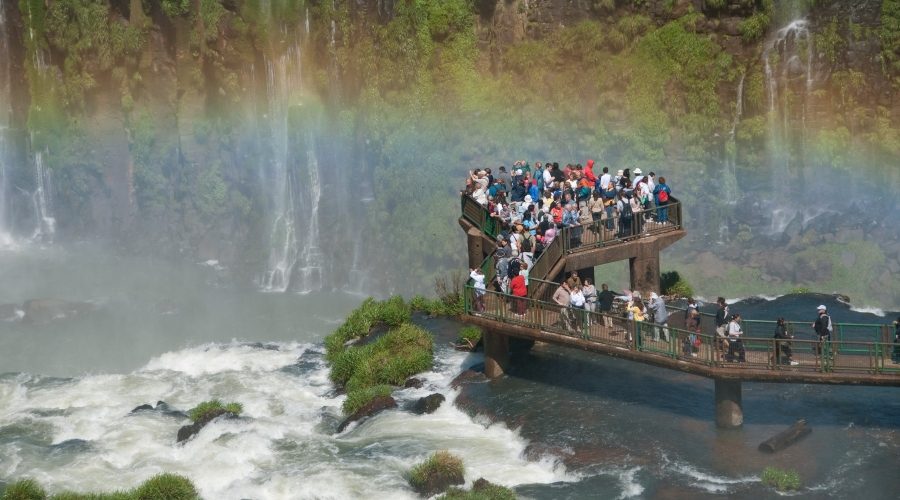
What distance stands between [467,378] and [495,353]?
1.29 metres

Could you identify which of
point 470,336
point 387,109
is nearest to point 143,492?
point 470,336

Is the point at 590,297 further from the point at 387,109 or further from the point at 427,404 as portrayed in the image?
the point at 387,109

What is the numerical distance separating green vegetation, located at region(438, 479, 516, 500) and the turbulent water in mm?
872

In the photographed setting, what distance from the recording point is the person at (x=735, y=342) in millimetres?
35219

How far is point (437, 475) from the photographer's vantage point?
112 ft

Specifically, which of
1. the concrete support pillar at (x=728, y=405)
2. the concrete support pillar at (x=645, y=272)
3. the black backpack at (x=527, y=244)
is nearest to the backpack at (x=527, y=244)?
the black backpack at (x=527, y=244)

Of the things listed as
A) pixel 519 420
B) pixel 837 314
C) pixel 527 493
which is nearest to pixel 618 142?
pixel 837 314

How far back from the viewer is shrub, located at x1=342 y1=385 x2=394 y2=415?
135ft

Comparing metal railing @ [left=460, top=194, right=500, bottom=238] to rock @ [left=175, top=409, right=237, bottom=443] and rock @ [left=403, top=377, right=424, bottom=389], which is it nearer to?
rock @ [left=403, top=377, right=424, bottom=389]

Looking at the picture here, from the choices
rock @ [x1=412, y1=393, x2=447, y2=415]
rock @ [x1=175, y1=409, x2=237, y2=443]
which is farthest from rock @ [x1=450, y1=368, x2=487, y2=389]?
rock @ [x1=175, y1=409, x2=237, y2=443]

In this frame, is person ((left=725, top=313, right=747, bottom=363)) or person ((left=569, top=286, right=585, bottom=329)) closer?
person ((left=725, top=313, right=747, bottom=363))

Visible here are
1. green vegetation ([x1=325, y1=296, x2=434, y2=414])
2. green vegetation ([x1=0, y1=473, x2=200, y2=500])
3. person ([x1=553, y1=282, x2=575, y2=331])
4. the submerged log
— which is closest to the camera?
green vegetation ([x1=0, y1=473, x2=200, y2=500])

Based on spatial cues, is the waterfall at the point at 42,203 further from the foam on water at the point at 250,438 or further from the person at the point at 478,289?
the person at the point at 478,289

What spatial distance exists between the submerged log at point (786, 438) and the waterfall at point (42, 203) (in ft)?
193
